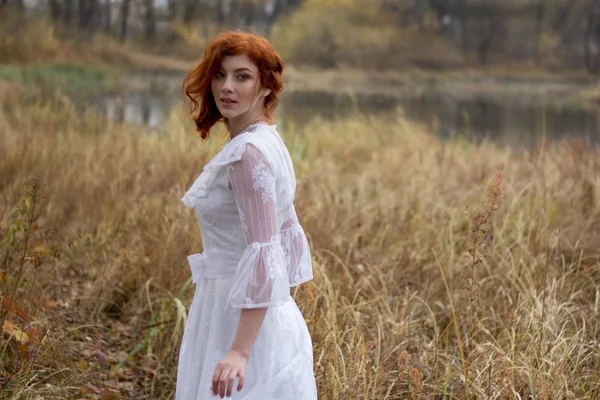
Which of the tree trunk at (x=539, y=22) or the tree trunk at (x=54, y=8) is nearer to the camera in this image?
the tree trunk at (x=54, y=8)

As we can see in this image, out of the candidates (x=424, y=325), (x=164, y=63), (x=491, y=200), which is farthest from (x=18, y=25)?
(x=491, y=200)

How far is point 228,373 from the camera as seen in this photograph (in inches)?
62.6

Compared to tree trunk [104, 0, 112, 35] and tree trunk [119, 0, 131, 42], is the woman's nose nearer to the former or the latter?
tree trunk [119, 0, 131, 42]

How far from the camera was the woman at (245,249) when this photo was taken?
1632 mm

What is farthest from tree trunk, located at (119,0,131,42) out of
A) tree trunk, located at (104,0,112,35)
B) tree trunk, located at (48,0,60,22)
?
tree trunk, located at (48,0,60,22)

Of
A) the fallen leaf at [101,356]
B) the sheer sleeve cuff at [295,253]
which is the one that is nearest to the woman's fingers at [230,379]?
the sheer sleeve cuff at [295,253]

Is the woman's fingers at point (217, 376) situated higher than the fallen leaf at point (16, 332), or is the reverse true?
the woman's fingers at point (217, 376)

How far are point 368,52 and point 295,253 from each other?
35.6 m

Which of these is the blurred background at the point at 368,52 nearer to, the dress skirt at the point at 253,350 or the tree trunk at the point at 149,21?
the tree trunk at the point at 149,21

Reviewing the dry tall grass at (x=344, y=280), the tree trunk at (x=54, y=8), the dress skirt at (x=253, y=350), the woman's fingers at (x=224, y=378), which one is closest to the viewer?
the woman's fingers at (x=224, y=378)

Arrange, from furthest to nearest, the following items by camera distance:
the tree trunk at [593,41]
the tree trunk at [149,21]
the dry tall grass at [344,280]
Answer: the tree trunk at [593,41]
the tree trunk at [149,21]
the dry tall grass at [344,280]

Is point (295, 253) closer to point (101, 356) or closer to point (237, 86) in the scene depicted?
point (237, 86)

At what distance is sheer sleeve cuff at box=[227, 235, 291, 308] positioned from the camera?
1630mm

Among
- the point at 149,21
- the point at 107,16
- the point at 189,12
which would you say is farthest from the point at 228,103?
the point at 189,12
